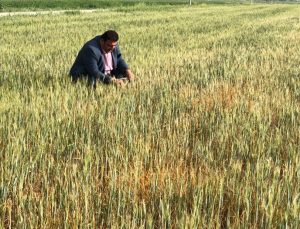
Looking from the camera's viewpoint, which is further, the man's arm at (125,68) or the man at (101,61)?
the man's arm at (125,68)

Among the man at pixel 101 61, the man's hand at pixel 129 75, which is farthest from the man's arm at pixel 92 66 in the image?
the man's hand at pixel 129 75

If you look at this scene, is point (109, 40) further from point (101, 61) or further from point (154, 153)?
point (154, 153)

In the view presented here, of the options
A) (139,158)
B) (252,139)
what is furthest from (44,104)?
(252,139)

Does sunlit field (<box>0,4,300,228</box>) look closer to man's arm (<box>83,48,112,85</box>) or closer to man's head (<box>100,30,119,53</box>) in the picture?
man's arm (<box>83,48,112,85</box>)

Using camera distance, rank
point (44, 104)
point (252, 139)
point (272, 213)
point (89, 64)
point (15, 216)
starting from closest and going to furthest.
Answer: point (272, 213)
point (15, 216)
point (252, 139)
point (44, 104)
point (89, 64)

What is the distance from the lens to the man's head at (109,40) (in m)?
5.64

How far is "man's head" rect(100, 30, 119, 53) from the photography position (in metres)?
5.64

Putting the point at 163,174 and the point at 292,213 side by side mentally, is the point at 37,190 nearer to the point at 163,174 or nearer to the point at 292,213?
the point at 163,174

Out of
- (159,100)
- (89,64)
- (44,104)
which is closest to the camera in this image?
(44,104)

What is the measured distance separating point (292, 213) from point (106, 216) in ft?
2.98

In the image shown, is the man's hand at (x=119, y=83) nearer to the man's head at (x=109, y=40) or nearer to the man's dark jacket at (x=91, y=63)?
the man's dark jacket at (x=91, y=63)

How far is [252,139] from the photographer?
3562mm

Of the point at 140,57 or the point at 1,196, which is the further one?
the point at 140,57

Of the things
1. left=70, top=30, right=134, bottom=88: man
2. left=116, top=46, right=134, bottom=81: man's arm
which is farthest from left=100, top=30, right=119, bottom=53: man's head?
left=116, top=46, right=134, bottom=81: man's arm
